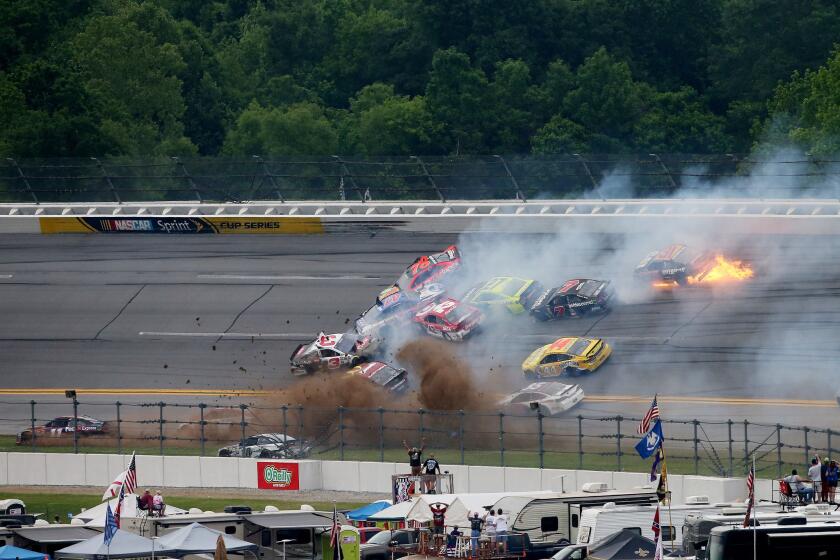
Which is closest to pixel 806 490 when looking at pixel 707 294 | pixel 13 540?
pixel 13 540

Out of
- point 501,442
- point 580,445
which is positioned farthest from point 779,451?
point 501,442

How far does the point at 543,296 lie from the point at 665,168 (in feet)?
33.6

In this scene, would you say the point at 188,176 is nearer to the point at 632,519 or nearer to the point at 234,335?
the point at 234,335

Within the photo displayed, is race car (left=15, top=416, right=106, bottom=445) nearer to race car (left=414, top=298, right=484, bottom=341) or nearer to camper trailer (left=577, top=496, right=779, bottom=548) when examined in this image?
race car (left=414, top=298, right=484, bottom=341)

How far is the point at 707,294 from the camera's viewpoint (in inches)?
1845

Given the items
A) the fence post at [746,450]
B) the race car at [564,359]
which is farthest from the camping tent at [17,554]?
the race car at [564,359]

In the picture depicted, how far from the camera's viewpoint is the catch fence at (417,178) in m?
53.6

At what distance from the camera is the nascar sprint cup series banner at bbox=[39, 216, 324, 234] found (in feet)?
186

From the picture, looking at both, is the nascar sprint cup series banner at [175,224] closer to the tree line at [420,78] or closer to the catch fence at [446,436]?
the catch fence at [446,436]

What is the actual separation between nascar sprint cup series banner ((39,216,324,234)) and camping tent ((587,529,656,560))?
32257 mm

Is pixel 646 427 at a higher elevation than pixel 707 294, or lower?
lower

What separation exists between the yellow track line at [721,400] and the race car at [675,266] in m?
7.66

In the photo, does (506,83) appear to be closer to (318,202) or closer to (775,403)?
(318,202)

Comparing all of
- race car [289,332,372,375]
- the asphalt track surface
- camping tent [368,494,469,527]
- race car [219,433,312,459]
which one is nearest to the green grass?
race car [219,433,312,459]
